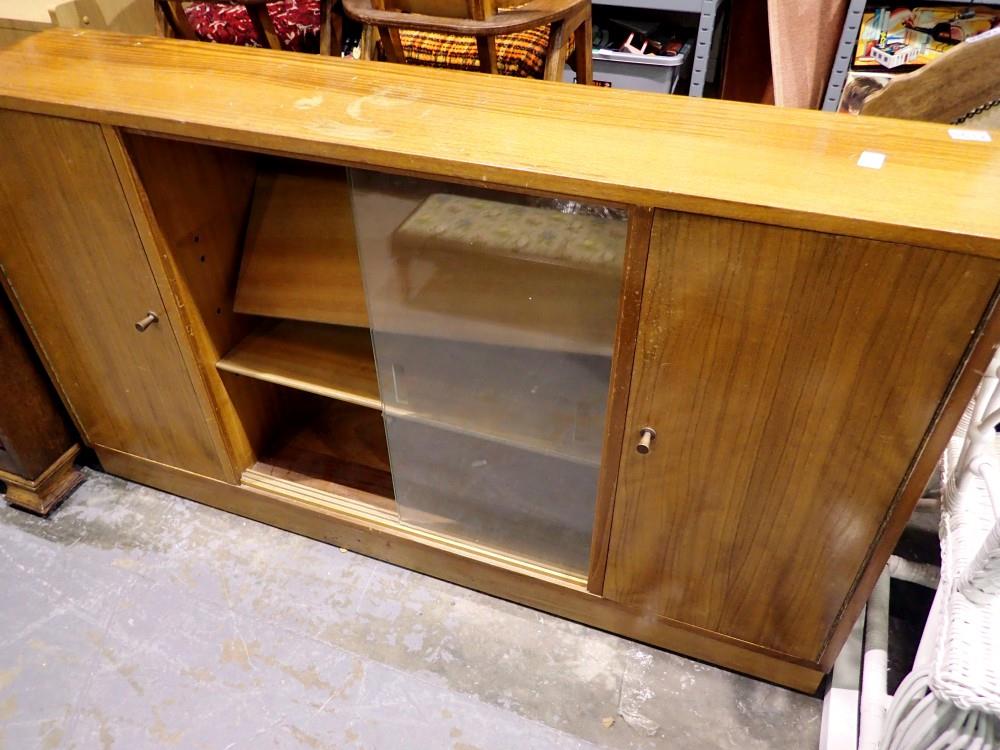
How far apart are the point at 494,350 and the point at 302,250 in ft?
1.38

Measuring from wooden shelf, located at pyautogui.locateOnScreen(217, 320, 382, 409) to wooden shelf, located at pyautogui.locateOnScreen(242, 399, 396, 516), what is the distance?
0.20 m

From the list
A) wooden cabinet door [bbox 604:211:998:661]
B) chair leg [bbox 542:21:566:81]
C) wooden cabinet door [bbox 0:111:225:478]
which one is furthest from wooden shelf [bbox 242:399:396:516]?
chair leg [bbox 542:21:566:81]

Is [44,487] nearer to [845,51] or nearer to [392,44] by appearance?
[392,44]

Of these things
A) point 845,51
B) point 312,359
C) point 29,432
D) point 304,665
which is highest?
point 845,51

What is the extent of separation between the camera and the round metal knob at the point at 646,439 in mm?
920

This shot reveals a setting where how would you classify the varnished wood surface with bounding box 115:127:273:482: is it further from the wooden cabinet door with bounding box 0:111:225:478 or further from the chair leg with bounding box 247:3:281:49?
the chair leg with bounding box 247:3:281:49

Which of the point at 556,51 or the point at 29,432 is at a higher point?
the point at 556,51

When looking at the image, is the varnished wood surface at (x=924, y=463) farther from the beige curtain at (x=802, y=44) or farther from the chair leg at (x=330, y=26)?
the chair leg at (x=330, y=26)

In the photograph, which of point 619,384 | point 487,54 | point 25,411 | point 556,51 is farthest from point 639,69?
point 25,411

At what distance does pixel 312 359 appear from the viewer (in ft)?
4.21

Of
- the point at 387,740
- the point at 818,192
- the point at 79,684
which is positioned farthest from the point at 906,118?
the point at 79,684

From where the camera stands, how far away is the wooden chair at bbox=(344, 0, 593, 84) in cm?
126

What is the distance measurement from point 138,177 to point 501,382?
57cm

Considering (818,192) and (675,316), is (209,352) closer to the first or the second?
(675,316)
